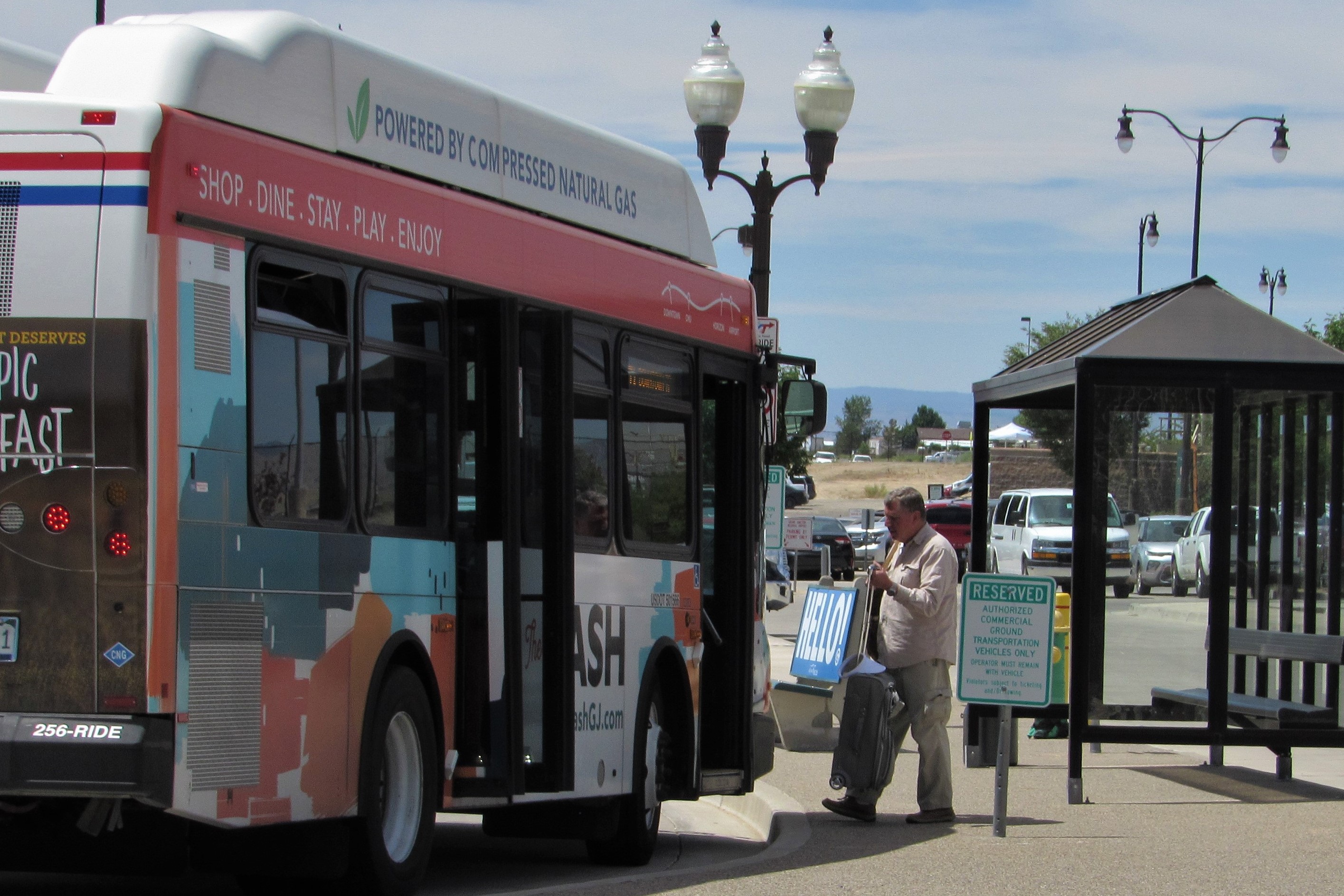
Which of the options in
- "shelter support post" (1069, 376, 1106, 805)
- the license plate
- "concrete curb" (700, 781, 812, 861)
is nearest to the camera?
the license plate

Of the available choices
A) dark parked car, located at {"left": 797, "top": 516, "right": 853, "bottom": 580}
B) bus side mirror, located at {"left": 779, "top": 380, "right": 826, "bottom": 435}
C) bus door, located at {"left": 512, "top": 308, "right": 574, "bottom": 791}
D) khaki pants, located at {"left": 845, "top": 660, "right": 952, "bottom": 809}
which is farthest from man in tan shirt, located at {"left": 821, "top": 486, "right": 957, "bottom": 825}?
dark parked car, located at {"left": 797, "top": 516, "right": 853, "bottom": 580}

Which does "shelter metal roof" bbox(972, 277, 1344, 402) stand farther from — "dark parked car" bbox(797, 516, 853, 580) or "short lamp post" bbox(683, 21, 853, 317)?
"dark parked car" bbox(797, 516, 853, 580)

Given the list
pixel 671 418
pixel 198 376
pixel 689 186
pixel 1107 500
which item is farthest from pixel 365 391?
pixel 1107 500

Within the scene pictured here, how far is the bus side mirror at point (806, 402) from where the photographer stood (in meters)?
12.1

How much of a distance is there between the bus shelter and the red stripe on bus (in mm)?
6518

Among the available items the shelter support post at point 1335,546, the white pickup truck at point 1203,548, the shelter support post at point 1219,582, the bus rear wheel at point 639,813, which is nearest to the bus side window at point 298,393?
the bus rear wheel at point 639,813

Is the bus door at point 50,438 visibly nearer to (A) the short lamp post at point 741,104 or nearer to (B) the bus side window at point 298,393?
(B) the bus side window at point 298,393

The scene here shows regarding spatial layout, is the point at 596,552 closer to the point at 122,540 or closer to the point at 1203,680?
the point at 122,540

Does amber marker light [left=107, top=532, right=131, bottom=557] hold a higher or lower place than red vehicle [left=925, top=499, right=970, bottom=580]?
higher

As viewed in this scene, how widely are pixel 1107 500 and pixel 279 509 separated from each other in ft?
20.8

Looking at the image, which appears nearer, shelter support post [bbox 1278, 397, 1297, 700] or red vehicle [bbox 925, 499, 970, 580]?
shelter support post [bbox 1278, 397, 1297, 700]

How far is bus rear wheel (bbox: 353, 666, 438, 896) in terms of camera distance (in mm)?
7473

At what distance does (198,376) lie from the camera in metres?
6.41

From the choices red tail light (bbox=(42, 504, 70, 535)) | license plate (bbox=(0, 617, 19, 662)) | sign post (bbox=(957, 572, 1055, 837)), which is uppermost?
red tail light (bbox=(42, 504, 70, 535))
